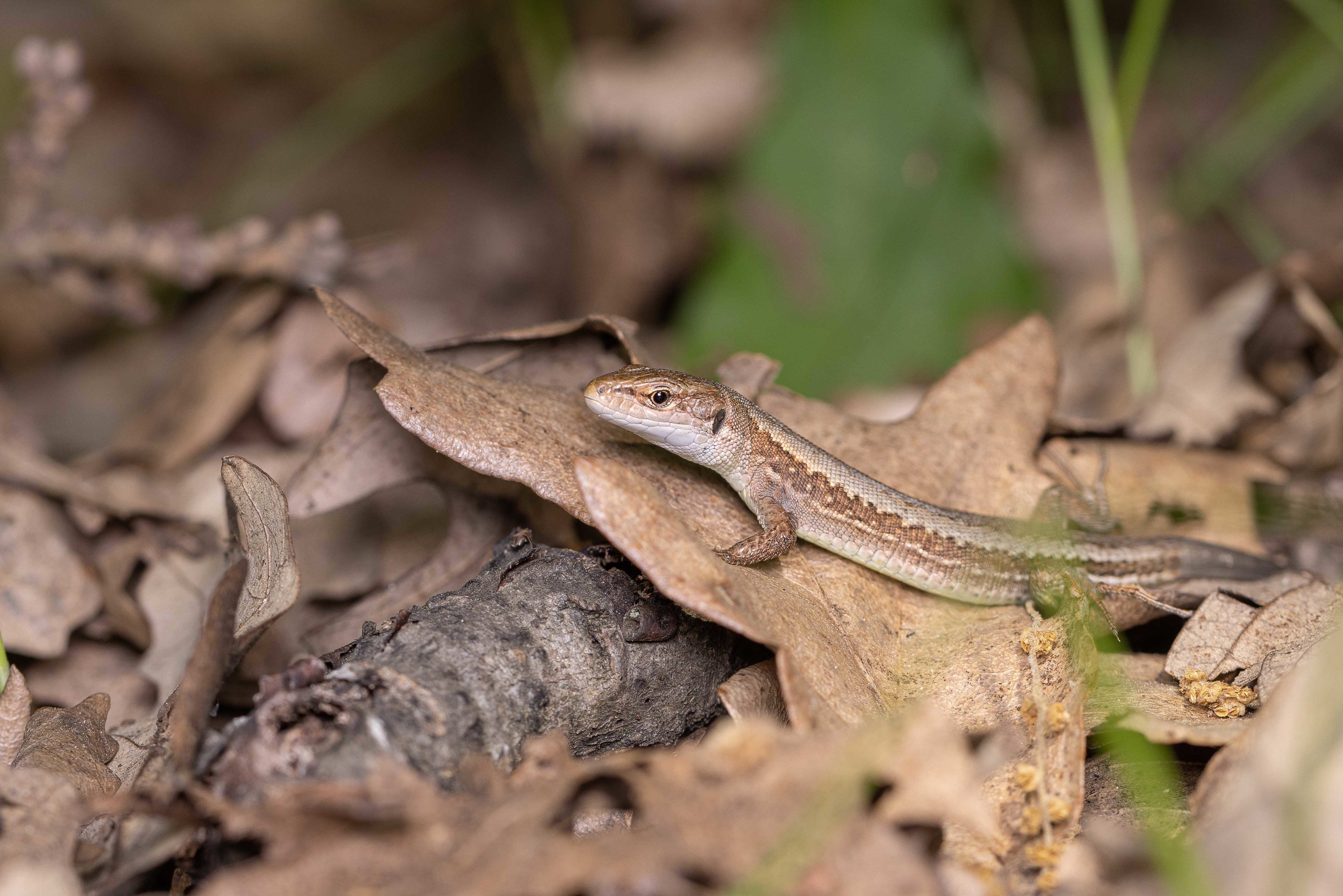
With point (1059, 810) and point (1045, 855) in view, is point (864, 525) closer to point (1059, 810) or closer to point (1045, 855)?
point (1059, 810)

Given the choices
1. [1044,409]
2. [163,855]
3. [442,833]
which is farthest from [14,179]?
[1044,409]

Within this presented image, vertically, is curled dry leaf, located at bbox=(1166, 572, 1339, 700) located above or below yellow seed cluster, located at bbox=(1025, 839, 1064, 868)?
above

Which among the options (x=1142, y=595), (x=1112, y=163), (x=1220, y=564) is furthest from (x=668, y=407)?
(x=1112, y=163)

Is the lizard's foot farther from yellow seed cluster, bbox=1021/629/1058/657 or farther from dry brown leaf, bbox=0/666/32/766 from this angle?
dry brown leaf, bbox=0/666/32/766

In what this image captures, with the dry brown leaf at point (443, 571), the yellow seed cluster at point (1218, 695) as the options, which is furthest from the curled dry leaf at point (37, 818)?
the yellow seed cluster at point (1218, 695)

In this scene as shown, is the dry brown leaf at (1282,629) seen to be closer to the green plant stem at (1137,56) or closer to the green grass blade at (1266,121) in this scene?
the green plant stem at (1137,56)

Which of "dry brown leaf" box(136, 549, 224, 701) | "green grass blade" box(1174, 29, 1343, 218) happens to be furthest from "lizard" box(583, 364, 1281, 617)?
"green grass blade" box(1174, 29, 1343, 218)

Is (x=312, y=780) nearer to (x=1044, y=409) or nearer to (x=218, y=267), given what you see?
(x=1044, y=409)
